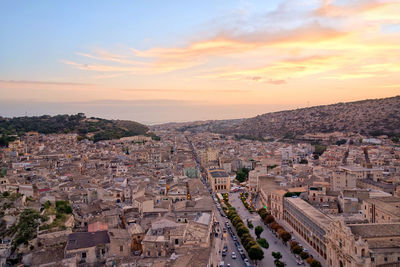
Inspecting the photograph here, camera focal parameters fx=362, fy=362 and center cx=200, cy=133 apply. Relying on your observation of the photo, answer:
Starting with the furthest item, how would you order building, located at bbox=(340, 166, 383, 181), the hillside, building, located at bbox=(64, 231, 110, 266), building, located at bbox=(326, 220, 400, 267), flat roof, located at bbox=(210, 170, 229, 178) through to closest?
1. the hillside
2. flat roof, located at bbox=(210, 170, 229, 178)
3. building, located at bbox=(340, 166, 383, 181)
4. building, located at bbox=(64, 231, 110, 266)
5. building, located at bbox=(326, 220, 400, 267)

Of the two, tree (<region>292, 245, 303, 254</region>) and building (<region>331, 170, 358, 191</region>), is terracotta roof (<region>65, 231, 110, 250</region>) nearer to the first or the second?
tree (<region>292, 245, 303, 254</region>)

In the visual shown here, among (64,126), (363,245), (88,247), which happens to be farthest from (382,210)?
(64,126)

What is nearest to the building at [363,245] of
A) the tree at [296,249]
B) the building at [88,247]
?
the tree at [296,249]

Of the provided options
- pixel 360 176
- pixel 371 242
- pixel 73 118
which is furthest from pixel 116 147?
pixel 371 242

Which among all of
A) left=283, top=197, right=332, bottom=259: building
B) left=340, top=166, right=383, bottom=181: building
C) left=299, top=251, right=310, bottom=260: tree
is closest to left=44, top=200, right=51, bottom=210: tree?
left=299, top=251, right=310, bottom=260: tree

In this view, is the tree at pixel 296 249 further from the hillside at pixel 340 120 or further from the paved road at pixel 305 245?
the hillside at pixel 340 120

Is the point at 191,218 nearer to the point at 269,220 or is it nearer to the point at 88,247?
the point at 269,220
